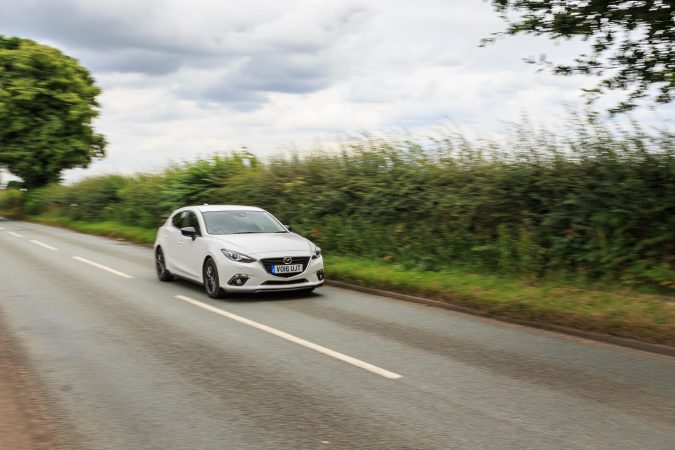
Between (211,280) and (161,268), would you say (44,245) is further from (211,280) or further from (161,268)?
(211,280)

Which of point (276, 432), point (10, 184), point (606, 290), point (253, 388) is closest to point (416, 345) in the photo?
point (253, 388)

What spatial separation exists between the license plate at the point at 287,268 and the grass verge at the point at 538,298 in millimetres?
1920

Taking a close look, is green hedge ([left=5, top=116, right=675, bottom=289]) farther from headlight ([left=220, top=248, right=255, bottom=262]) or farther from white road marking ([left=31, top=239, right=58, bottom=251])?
white road marking ([left=31, top=239, right=58, bottom=251])

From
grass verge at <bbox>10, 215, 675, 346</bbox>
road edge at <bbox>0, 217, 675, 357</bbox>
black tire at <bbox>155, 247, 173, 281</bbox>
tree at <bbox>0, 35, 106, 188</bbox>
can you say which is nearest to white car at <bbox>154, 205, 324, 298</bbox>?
black tire at <bbox>155, 247, 173, 281</bbox>

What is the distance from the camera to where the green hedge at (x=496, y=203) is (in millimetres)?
10164

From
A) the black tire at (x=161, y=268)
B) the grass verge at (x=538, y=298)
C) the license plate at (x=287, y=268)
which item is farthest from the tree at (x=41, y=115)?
the license plate at (x=287, y=268)

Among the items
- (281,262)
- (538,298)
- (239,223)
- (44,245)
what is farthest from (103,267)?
(538,298)

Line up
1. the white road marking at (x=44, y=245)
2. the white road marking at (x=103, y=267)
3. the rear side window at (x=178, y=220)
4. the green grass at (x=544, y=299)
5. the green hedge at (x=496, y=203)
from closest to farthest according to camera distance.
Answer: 1. the green grass at (x=544, y=299)
2. the green hedge at (x=496, y=203)
3. the rear side window at (x=178, y=220)
4. the white road marking at (x=103, y=267)
5. the white road marking at (x=44, y=245)

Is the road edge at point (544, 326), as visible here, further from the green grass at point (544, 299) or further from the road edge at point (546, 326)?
the green grass at point (544, 299)

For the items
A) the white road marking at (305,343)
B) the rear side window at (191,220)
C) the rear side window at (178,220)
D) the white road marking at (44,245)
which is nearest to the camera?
the white road marking at (305,343)

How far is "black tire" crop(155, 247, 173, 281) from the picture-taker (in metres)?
13.1

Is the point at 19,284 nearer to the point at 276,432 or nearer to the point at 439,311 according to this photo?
the point at 439,311

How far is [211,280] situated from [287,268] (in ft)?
4.55

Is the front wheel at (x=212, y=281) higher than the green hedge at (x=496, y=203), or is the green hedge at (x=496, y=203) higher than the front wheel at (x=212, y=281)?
the green hedge at (x=496, y=203)
